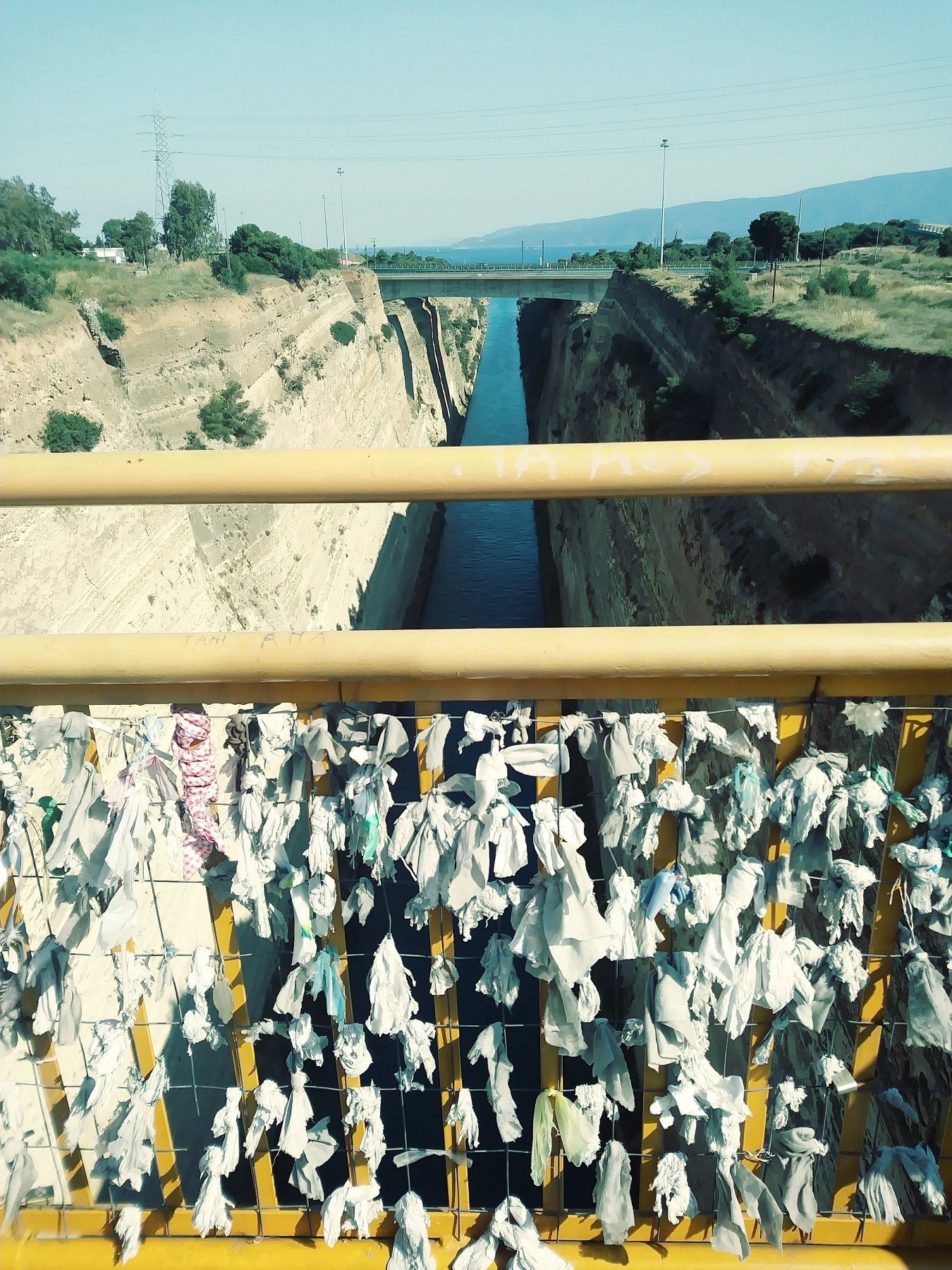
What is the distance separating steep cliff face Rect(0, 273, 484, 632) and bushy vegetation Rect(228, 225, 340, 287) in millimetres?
786

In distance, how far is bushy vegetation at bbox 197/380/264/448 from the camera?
16438 mm

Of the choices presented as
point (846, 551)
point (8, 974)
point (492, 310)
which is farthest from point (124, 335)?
point (492, 310)

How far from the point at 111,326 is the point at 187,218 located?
3170 centimetres

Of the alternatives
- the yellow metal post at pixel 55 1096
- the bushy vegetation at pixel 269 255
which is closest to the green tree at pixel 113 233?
the bushy vegetation at pixel 269 255

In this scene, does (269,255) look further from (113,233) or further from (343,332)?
(113,233)

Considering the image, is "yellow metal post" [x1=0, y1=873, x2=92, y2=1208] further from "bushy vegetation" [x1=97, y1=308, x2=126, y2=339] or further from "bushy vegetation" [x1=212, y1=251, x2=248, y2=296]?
"bushy vegetation" [x1=212, y1=251, x2=248, y2=296]

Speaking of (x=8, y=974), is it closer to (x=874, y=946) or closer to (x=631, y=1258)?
(x=631, y=1258)

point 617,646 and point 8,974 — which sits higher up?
point 617,646

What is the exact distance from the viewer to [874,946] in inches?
59.7

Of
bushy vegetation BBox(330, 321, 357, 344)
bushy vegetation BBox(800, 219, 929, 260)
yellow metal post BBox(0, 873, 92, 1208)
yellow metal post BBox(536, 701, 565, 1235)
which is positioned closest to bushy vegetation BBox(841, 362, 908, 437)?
yellow metal post BBox(536, 701, 565, 1235)

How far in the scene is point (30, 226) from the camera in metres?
31.5

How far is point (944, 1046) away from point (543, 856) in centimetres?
70

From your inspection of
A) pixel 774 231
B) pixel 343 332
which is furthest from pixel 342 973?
pixel 343 332

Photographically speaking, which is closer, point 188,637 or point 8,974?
point 188,637
